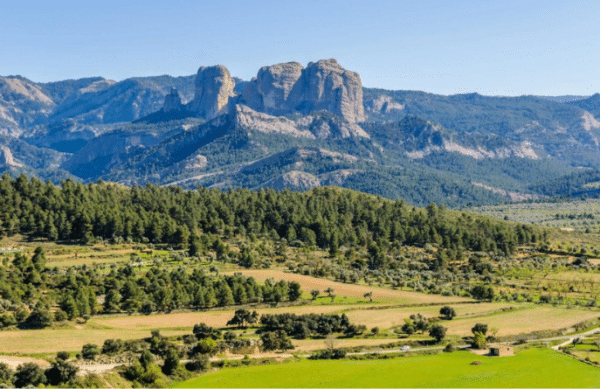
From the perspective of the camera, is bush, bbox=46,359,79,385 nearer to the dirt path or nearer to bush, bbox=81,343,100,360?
the dirt path

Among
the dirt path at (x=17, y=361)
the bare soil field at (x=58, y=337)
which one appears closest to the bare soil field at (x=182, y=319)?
the bare soil field at (x=58, y=337)

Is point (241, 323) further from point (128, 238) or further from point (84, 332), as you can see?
point (128, 238)

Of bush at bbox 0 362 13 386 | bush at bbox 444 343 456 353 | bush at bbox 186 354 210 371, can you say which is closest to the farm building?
bush at bbox 444 343 456 353

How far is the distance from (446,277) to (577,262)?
44205 mm

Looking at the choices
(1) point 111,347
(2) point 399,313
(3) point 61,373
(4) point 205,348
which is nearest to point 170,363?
(4) point 205,348

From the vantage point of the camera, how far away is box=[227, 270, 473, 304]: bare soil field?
14150 cm

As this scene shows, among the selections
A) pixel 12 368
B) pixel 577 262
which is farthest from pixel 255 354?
pixel 577 262

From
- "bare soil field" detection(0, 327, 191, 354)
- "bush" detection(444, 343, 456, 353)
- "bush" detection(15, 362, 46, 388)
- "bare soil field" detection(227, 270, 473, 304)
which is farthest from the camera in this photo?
"bare soil field" detection(227, 270, 473, 304)

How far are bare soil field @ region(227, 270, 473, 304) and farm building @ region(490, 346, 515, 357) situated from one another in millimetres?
34965

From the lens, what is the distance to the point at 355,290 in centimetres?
14838

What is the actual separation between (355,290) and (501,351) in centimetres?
4746

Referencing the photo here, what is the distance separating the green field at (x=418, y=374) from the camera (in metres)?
87.9

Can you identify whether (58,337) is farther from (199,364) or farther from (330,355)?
(330,355)

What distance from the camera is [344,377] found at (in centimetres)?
8975
